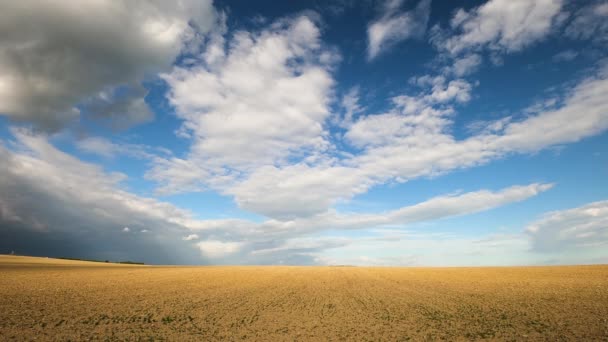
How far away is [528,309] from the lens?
27.9 m

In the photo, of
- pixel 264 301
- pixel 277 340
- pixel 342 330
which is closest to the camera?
pixel 277 340

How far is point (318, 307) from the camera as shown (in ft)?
99.5

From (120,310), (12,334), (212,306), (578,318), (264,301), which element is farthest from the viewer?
(264,301)

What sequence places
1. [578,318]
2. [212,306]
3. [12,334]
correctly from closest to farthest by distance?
[12,334] < [578,318] < [212,306]

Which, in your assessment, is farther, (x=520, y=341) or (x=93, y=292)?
(x=93, y=292)

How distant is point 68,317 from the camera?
22906mm

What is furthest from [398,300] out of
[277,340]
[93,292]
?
[93,292]

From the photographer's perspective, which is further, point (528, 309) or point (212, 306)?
point (212, 306)

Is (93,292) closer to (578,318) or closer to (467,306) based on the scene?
(467,306)

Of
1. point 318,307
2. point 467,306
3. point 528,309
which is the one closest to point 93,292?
point 318,307

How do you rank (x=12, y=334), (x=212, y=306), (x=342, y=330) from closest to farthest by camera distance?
(x=12, y=334)
(x=342, y=330)
(x=212, y=306)

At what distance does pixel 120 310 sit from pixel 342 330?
60.4 ft

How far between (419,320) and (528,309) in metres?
11.1

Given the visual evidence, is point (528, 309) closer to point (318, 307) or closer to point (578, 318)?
point (578, 318)
